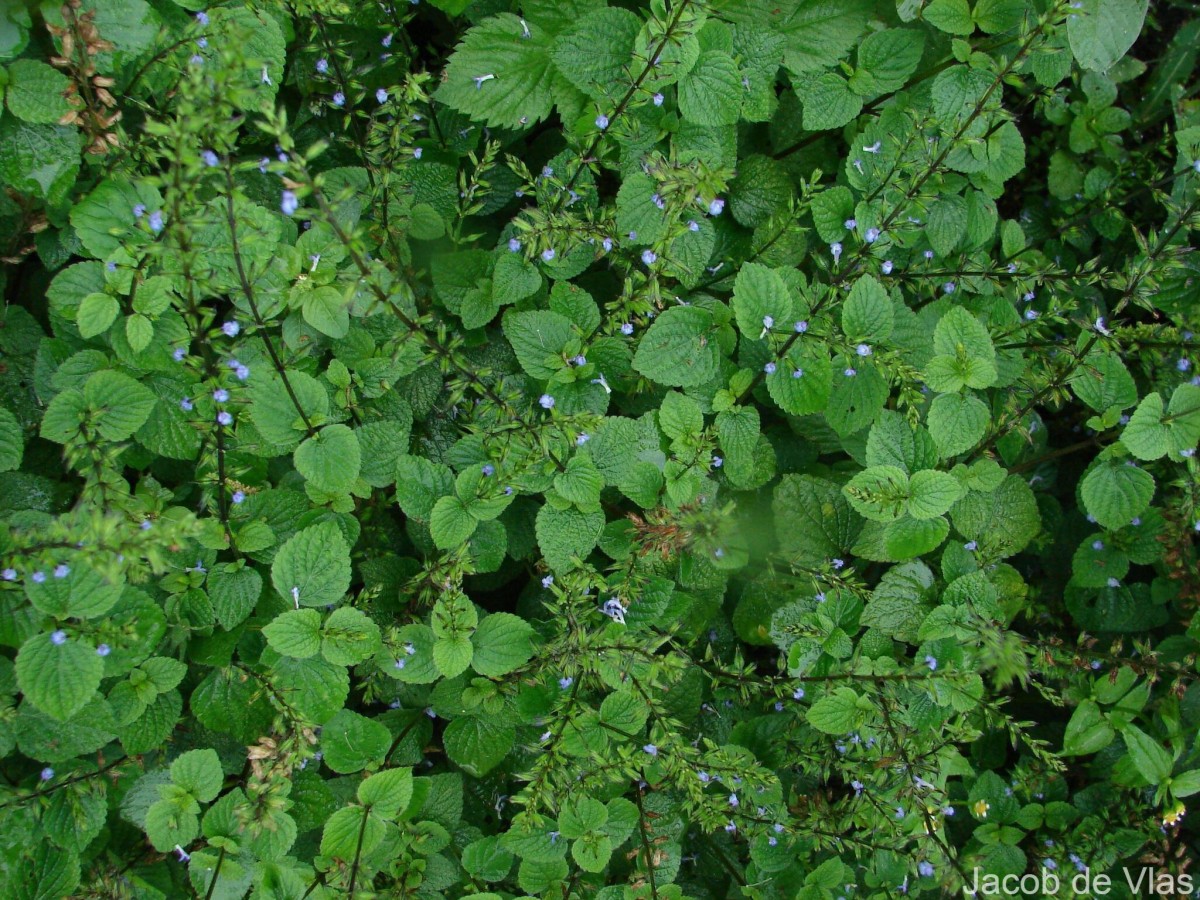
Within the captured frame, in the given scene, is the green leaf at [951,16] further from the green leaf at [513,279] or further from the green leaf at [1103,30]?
the green leaf at [513,279]

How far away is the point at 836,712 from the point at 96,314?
2519 mm

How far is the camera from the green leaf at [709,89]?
284cm

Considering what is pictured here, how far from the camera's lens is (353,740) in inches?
110

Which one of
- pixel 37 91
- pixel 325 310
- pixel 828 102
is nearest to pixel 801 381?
pixel 828 102

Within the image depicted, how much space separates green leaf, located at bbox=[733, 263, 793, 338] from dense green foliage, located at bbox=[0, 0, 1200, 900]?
27 mm

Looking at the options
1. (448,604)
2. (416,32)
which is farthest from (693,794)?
(416,32)

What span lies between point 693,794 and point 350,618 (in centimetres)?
112

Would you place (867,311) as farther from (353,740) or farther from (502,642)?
(353,740)

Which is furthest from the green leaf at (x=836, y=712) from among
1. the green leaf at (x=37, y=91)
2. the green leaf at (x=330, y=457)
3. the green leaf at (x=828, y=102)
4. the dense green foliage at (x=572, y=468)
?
the green leaf at (x=37, y=91)

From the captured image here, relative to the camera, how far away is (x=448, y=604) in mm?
2666

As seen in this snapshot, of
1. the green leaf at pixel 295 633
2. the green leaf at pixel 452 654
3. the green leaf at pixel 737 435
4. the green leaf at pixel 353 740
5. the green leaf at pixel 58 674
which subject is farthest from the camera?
the green leaf at pixel 737 435

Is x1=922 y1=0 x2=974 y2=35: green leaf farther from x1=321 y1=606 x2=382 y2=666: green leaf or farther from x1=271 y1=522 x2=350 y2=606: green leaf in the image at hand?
x1=321 y1=606 x2=382 y2=666: green leaf

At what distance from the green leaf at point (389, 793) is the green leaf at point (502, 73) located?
2.14 metres

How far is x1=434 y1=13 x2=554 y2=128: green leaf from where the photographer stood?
10.2 feet
